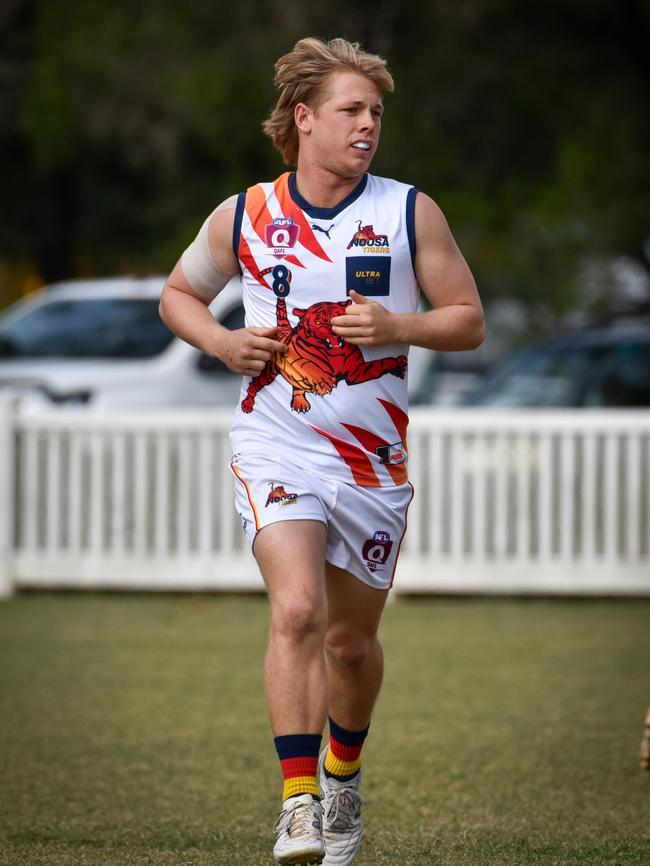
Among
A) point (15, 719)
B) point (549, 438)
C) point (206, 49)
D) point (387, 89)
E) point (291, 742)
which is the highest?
point (206, 49)

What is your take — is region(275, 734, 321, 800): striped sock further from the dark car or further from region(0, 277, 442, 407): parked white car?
the dark car

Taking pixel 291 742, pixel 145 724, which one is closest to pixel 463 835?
pixel 291 742

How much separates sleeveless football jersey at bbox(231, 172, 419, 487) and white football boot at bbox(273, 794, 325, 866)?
0.85 m

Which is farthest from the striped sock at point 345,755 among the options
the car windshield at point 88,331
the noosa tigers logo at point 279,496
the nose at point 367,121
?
the car windshield at point 88,331

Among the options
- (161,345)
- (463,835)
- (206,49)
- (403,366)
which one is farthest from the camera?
(206,49)

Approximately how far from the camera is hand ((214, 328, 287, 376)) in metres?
4.12

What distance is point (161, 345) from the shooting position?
39.3 ft

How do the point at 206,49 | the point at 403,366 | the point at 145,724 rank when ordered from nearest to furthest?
the point at 403,366, the point at 145,724, the point at 206,49

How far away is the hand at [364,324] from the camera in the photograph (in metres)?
4.06

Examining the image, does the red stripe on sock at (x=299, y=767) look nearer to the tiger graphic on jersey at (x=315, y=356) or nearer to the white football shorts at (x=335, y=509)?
the white football shorts at (x=335, y=509)

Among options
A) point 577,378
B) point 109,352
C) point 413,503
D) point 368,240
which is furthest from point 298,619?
point 109,352

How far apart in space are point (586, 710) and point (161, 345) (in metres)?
6.10

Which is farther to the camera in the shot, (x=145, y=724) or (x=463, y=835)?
(x=145, y=724)

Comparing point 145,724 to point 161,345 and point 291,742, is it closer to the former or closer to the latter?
point 291,742
